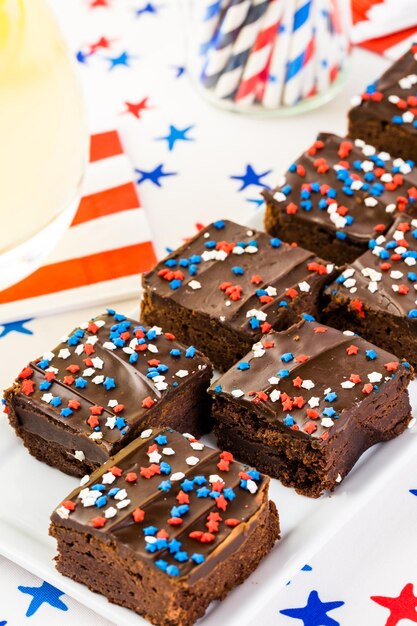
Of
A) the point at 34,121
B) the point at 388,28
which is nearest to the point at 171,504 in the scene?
the point at 34,121

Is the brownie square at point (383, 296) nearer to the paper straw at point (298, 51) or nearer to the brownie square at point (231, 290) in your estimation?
the brownie square at point (231, 290)

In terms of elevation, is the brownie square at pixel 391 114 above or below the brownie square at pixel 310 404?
above

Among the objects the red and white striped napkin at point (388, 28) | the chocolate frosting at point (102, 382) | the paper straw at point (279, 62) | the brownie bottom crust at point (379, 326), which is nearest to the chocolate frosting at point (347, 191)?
the brownie bottom crust at point (379, 326)

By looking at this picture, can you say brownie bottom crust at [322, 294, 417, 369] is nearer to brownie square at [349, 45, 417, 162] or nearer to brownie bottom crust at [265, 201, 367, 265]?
brownie bottom crust at [265, 201, 367, 265]

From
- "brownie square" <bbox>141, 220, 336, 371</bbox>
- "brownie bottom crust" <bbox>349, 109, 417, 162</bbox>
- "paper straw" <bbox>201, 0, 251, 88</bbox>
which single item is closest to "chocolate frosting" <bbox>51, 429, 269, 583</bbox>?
"brownie square" <bbox>141, 220, 336, 371</bbox>

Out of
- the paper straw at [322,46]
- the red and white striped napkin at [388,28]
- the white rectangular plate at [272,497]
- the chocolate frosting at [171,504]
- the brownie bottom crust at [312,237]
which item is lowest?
the white rectangular plate at [272,497]

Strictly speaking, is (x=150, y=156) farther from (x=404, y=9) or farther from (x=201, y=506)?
(x=201, y=506)

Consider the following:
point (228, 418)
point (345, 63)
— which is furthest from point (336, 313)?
point (345, 63)
